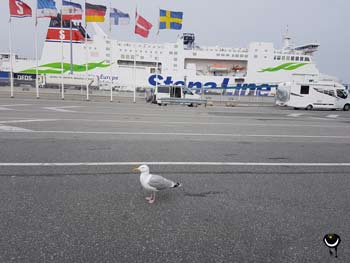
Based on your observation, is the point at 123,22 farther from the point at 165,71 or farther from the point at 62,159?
the point at 165,71

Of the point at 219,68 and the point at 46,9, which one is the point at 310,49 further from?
the point at 46,9

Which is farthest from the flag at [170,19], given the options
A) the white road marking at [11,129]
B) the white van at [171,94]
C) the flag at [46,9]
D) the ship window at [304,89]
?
the white road marking at [11,129]

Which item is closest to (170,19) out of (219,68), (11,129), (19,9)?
(19,9)

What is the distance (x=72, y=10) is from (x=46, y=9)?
2.08 meters

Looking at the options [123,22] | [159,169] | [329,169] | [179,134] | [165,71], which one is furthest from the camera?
[165,71]

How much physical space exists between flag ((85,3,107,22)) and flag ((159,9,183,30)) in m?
5.19

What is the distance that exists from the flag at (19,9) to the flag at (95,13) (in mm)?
4374

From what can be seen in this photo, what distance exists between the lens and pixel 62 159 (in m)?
5.62

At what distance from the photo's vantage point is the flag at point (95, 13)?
76.2ft

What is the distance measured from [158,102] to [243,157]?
19.0 m

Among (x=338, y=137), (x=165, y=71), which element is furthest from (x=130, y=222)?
(x=165, y=71)

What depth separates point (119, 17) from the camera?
80.4ft

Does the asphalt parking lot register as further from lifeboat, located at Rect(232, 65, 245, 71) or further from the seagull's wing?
lifeboat, located at Rect(232, 65, 245, 71)

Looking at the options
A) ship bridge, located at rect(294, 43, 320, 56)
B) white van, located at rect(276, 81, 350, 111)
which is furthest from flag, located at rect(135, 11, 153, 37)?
A: ship bridge, located at rect(294, 43, 320, 56)
